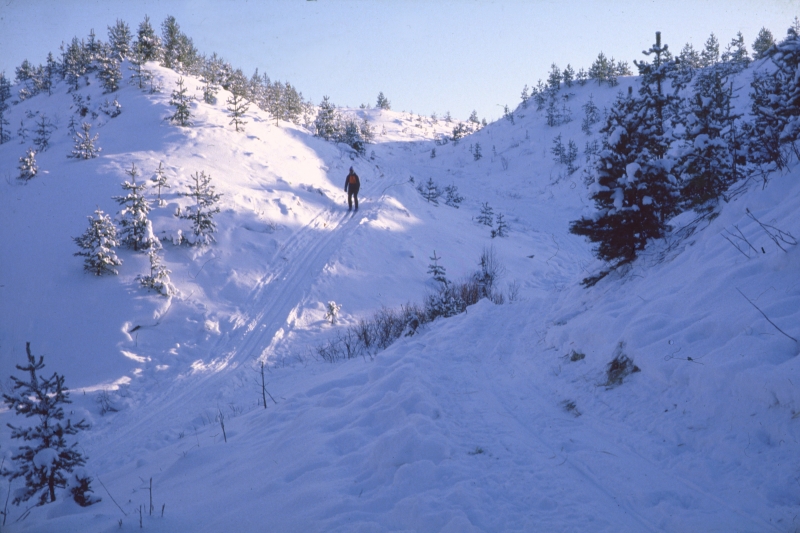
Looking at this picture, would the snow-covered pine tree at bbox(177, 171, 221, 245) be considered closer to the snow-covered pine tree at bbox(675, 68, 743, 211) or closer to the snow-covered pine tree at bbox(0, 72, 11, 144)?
the snow-covered pine tree at bbox(675, 68, 743, 211)

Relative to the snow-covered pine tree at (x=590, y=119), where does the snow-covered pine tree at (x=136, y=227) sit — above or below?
below

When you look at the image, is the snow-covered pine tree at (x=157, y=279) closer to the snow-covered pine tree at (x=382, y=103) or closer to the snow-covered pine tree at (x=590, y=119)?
the snow-covered pine tree at (x=590, y=119)

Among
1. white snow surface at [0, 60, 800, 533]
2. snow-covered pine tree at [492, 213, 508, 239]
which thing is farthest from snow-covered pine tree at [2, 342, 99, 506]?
snow-covered pine tree at [492, 213, 508, 239]

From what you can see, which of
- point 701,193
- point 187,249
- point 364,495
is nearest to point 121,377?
point 187,249

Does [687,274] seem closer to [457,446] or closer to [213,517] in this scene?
[457,446]

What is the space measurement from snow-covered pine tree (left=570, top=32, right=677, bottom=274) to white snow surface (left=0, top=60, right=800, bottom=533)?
0.48m

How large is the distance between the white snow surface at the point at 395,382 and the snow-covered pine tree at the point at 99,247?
A: 30cm

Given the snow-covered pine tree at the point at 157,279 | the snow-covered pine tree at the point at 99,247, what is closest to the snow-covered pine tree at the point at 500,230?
the snow-covered pine tree at the point at 157,279

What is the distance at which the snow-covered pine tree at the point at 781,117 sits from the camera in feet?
18.9

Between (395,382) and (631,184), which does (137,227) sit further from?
(631,184)

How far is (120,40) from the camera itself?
30.4m

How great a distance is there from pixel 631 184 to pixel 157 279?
1072 cm

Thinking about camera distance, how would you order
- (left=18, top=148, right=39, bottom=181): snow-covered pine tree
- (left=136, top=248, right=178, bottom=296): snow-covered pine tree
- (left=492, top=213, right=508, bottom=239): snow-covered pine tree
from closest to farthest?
(left=136, top=248, right=178, bottom=296): snow-covered pine tree
(left=18, top=148, right=39, bottom=181): snow-covered pine tree
(left=492, top=213, right=508, bottom=239): snow-covered pine tree

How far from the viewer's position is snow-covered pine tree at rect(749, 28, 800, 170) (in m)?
5.76
